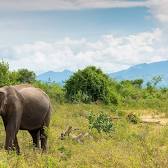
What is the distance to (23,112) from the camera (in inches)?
500

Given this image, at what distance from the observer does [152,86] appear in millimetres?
45406

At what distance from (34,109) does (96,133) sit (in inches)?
144

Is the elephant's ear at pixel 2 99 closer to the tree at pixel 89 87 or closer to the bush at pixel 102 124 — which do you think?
the bush at pixel 102 124

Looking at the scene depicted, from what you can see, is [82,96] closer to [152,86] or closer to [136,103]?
[136,103]

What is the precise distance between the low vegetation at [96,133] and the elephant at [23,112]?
14.7 inches

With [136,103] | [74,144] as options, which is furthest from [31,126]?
[136,103]

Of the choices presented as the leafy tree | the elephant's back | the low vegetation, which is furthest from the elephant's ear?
the leafy tree

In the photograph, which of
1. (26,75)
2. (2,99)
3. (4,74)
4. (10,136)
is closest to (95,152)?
(10,136)

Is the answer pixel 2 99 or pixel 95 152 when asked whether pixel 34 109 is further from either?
pixel 95 152

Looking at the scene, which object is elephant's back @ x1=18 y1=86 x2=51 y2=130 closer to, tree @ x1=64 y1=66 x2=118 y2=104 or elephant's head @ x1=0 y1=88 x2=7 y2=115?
elephant's head @ x1=0 y1=88 x2=7 y2=115

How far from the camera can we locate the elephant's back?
12797 millimetres

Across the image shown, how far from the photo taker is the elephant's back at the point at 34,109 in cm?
1280

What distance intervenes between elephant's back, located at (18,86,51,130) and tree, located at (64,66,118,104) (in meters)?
18.0

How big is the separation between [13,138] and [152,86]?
112 ft
